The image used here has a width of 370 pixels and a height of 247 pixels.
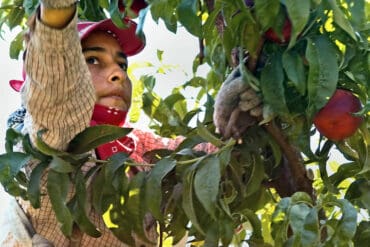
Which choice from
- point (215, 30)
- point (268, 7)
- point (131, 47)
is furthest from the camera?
point (131, 47)

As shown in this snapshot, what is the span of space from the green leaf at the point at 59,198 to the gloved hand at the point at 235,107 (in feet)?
0.60

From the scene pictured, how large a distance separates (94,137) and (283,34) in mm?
223

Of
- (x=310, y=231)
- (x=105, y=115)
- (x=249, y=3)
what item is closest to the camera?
(x=310, y=231)

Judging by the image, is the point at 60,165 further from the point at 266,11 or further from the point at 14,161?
the point at 266,11

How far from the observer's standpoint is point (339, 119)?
88 centimetres

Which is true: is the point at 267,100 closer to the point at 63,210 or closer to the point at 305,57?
the point at 305,57

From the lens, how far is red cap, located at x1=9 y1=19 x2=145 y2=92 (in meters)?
1.08

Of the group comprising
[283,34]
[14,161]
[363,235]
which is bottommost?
[363,235]

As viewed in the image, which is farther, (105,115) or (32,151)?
(105,115)

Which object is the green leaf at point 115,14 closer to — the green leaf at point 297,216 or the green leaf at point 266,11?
the green leaf at point 266,11

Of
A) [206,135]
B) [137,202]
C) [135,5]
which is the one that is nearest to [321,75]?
[206,135]

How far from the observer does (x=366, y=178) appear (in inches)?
37.6

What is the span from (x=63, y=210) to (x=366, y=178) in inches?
13.5

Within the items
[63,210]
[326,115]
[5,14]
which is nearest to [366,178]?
[326,115]
